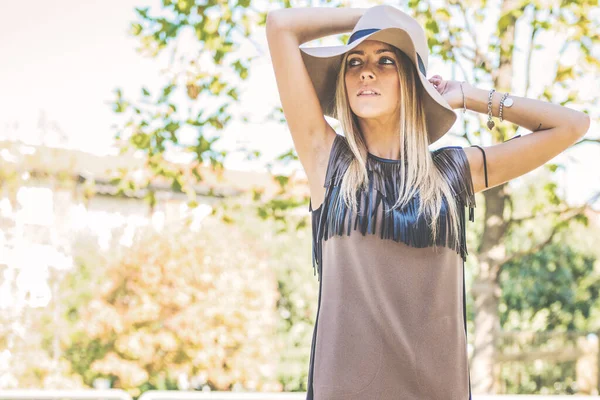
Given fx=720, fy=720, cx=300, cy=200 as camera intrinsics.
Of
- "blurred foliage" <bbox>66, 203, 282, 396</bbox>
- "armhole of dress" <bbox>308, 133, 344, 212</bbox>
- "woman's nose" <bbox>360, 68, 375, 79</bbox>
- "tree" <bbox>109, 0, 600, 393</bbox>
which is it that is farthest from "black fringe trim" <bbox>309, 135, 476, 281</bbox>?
"blurred foliage" <bbox>66, 203, 282, 396</bbox>

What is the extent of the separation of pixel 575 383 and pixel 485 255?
12.0 feet

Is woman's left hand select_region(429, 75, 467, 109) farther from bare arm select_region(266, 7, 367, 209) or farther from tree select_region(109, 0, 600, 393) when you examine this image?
tree select_region(109, 0, 600, 393)

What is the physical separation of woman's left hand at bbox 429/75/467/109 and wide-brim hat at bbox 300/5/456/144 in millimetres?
61

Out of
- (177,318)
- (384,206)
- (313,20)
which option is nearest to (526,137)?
(384,206)

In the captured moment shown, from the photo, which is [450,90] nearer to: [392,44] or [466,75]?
[392,44]

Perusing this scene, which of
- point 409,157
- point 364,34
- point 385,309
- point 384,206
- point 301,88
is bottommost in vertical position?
point 385,309

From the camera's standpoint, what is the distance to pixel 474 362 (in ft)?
14.3

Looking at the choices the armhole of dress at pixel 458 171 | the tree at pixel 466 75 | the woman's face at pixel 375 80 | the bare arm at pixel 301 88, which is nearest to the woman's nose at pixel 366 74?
the woman's face at pixel 375 80

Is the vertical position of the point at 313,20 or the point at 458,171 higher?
the point at 313,20

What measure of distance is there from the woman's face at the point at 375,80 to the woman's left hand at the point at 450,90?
16 cm

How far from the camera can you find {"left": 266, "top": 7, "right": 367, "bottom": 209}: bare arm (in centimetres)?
144

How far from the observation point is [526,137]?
154 centimetres

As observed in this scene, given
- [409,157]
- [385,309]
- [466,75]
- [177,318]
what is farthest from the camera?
[177,318]

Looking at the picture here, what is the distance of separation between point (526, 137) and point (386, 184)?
1.20 ft
